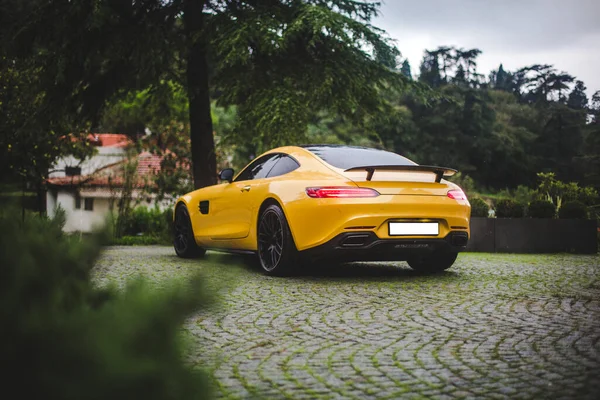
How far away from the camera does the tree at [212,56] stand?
600 inches

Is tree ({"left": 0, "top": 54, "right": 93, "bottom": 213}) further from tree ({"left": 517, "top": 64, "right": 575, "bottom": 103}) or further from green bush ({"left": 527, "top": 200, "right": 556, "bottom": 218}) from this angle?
tree ({"left": 517, "top": 64, "right": 575, "bottom": 103})

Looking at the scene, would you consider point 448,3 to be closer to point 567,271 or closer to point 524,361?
point 567,271

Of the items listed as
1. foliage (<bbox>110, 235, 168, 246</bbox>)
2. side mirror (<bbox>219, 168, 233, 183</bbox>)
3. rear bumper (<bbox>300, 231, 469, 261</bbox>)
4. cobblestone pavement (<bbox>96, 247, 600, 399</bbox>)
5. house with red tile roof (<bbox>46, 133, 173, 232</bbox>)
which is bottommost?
cobblestone pavement (<bbox>96, 247, 600, 399</bbox>)

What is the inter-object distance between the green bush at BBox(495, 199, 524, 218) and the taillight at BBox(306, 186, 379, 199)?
25.6 ft

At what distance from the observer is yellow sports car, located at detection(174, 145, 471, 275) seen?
716cm

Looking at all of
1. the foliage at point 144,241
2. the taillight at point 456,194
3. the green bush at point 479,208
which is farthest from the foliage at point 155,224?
the taillight at point 456,194

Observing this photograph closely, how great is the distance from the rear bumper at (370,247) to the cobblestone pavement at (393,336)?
275 mm

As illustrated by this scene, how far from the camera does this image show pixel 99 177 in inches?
1383

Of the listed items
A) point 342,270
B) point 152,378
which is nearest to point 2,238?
point 152,378

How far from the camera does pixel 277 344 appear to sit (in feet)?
13.8

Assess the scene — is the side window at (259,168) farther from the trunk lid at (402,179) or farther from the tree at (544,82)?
the tree at (544,82)

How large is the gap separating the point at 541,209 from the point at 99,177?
25858mm

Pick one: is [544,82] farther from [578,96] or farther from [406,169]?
[406,169]

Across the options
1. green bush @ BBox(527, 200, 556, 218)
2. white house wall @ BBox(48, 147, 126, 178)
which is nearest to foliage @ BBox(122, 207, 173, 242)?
white house wall @ BBox(48, 147, 126, 178)
